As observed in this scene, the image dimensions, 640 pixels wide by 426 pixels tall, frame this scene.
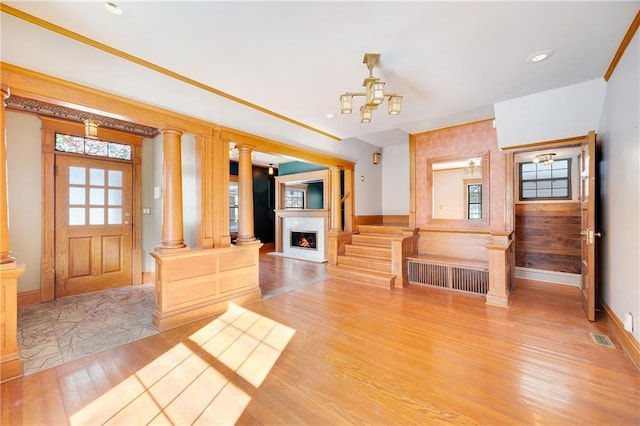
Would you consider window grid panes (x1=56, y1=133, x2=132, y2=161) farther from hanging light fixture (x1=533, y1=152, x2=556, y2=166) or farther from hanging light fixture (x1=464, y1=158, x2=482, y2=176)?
hanging light fixture (x1=533, y1=152, x2=556, y2=166)

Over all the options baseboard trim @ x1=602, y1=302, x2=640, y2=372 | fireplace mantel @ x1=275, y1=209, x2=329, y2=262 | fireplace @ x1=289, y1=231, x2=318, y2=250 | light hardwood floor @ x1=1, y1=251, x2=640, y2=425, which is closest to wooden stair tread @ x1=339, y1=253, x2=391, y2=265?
fireplace mantel @ x1=275, y1=209, x2=329, y2=262

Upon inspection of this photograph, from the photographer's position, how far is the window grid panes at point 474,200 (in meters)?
4.86

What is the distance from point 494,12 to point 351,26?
1.01 m

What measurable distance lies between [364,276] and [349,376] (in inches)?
102

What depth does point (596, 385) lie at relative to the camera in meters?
1.79

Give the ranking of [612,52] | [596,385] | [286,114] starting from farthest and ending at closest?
[286,114], [612,52], [596,385]

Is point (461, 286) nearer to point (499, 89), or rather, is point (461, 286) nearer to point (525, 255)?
point (525, 255)

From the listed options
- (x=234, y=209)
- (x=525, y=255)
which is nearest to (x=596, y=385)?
(x=525, y=255)

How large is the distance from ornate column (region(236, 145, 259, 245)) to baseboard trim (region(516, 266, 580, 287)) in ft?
15.6

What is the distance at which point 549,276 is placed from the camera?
4.37 metres

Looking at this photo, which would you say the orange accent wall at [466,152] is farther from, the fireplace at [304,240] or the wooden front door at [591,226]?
the fireplace at [304,240]

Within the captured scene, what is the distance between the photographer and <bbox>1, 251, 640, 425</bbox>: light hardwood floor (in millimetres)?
1556

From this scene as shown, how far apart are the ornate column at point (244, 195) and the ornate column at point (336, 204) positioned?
6.93 ft

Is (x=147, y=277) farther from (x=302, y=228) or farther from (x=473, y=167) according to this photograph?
(x=473, y=167)
